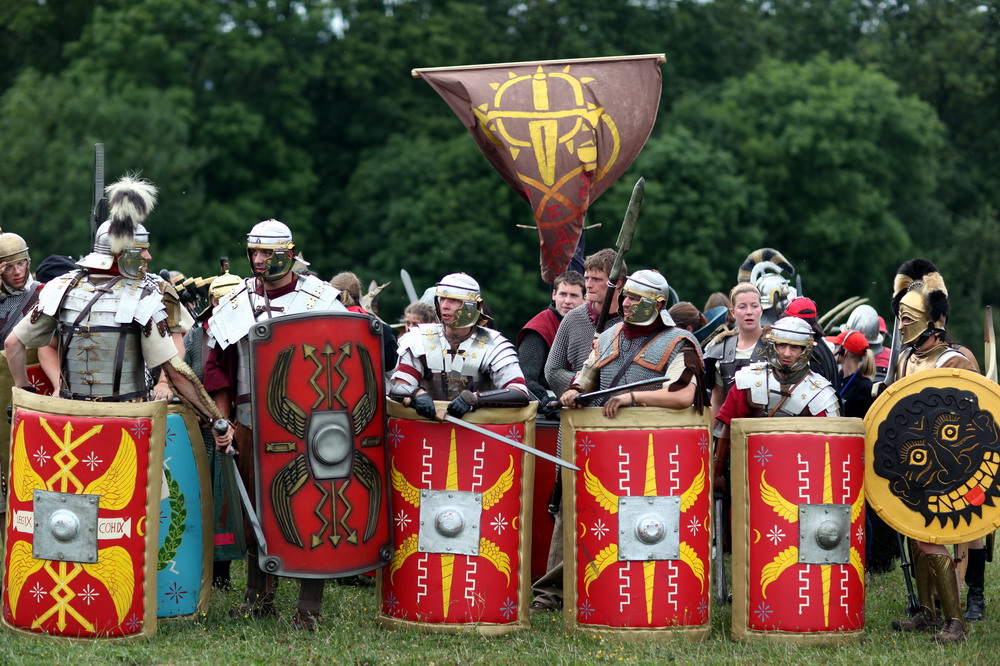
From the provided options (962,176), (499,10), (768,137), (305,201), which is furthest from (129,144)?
(962,176)

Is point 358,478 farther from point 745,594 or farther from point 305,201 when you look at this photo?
point 305,201

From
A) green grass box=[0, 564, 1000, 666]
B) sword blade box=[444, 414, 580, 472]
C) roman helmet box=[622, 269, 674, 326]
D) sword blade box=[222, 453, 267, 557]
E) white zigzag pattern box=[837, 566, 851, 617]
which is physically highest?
roman helmet box=[622, 269, 674, 326]

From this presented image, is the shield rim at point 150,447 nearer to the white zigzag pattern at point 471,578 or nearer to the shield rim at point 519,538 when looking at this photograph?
the shield rim at point 519,538

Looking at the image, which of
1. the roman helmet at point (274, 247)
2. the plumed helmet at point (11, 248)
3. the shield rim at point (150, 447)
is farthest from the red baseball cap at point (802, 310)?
the plumed helmet at point (11, 248)

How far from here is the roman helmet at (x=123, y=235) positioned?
6496 mm

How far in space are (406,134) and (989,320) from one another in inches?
921

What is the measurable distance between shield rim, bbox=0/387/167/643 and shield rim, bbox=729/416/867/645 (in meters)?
2.54

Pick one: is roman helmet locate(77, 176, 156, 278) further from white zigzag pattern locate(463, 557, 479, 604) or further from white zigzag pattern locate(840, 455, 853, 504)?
white zigzag pattern locate(840, 455, 853, 504)

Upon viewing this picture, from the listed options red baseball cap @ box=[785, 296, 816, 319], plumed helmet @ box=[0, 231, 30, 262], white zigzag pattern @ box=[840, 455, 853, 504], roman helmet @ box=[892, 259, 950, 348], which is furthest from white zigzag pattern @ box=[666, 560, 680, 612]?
plumed helmet @ box=[0, 231, 30, 262]

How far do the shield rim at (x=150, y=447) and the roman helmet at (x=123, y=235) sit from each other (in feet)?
2.10

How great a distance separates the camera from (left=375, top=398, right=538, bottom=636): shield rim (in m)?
6.54

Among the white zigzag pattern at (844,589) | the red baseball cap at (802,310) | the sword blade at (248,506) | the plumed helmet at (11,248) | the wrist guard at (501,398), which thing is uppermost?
the plumed helmet at (11,248)

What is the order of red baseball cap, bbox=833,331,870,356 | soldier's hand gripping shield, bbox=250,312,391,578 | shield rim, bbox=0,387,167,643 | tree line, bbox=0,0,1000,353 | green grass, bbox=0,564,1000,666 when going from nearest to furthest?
green grass, bbox=0,564,1000,666 < shield rim, bbox=0,387,167,643 < soldier's hand gripping shield, bbox=250,312,391,578 < red baseball cap, bbox=833,331,870,356 < tree line, bbox=0,0,1000,353

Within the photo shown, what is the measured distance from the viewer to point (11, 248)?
7941 millimetres
